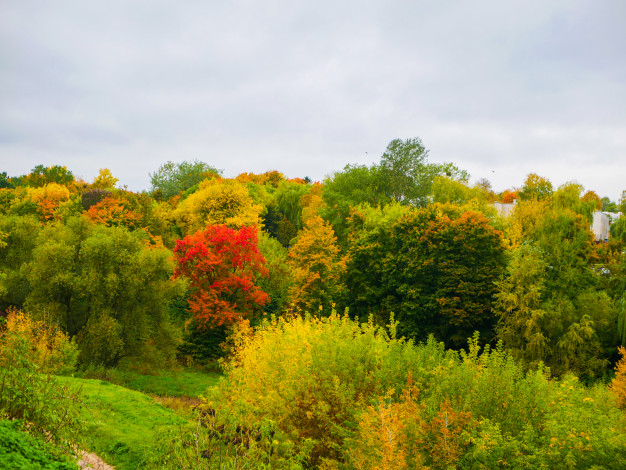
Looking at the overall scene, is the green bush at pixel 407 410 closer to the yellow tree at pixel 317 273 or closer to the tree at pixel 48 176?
the yellow tree at pixel 317 273

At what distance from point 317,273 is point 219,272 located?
6740 millimetres

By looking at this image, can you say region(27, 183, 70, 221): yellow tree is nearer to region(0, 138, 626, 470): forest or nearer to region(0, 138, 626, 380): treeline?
region(0, 138, 626, 470): forest

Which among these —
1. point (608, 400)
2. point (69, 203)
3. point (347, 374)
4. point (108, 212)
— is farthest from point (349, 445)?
point (69, 203)

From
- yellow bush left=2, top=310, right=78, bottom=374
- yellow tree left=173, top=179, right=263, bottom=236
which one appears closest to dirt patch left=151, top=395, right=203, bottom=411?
yellow bush left=2, top=310, right=78, bottom=374

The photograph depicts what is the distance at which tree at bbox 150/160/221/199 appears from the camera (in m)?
83.8

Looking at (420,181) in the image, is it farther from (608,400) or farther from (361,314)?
(608,400)

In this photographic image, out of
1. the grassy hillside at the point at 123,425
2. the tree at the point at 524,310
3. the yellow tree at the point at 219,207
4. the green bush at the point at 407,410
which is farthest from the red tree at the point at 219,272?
the yellow tree at the point at 219,207

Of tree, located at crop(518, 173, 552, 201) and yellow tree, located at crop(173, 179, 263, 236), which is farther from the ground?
tree, located at crop(518, 173, 552, 201)

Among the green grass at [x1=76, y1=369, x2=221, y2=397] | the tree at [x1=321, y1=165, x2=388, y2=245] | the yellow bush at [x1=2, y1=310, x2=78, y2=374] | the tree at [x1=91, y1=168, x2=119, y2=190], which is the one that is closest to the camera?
the yellow bush at [x1=2, y1=310, x2=78, y2=374]

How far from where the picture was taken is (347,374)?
44.4 feet

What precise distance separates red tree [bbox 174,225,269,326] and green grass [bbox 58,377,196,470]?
9874 millimetres

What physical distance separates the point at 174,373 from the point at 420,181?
34.6 metres

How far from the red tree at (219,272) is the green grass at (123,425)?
987cm

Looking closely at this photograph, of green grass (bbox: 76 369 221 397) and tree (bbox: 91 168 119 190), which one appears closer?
green grass (bbox: 76 369 221 397)
